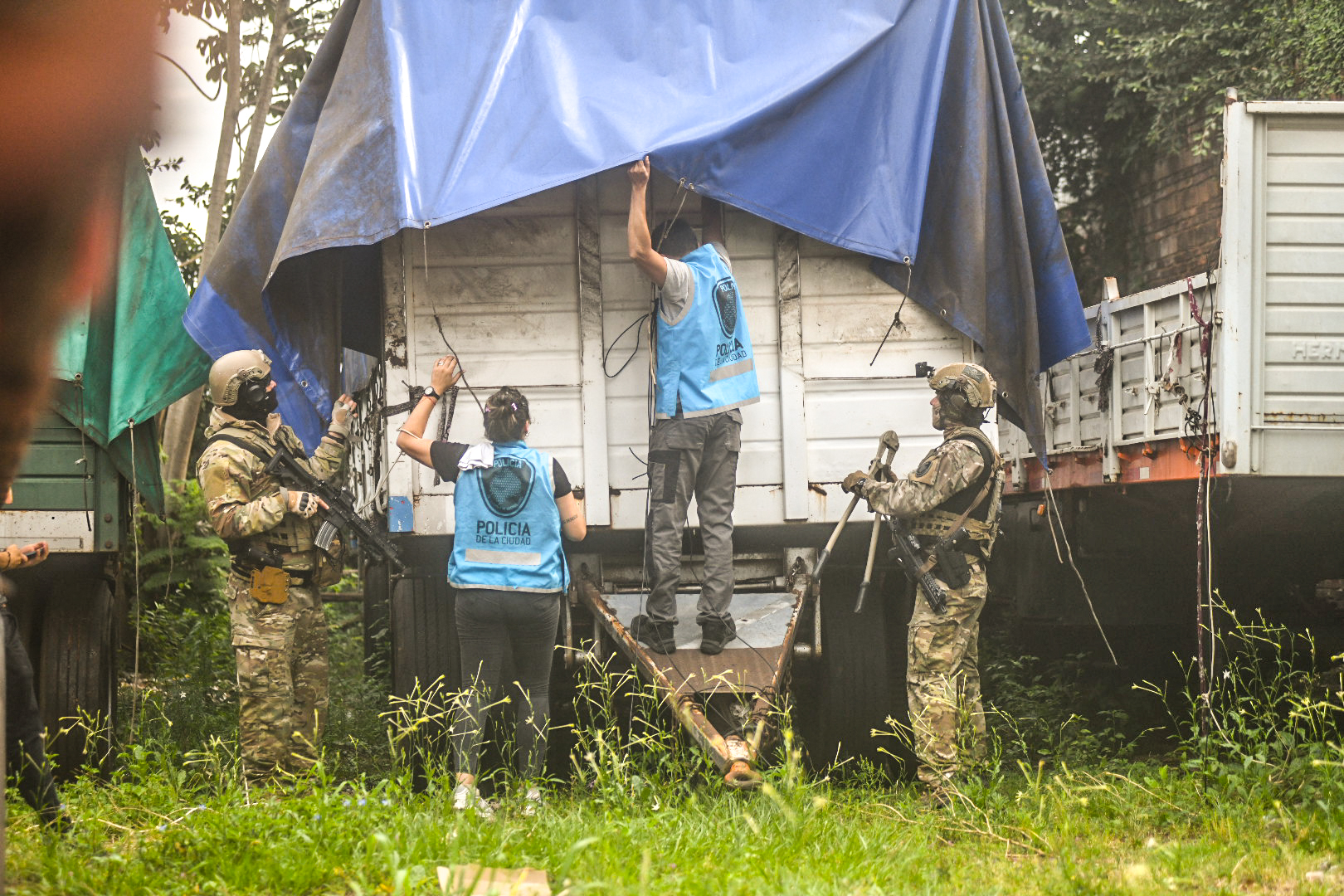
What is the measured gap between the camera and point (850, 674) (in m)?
5.70

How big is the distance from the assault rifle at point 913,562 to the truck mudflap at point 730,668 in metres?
0.43

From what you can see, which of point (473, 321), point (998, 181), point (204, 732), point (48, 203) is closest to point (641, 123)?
point (473, 321)

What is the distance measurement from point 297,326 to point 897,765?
141 inches

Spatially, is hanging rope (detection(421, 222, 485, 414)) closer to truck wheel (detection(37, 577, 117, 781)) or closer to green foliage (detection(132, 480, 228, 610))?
truck wheel (detection(37, 577, 117, 781))

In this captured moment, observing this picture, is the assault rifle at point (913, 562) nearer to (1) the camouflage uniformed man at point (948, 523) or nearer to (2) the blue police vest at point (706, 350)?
(1) the camouflage uniformed man at point (948, 523)

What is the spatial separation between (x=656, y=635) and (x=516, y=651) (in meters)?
0.58

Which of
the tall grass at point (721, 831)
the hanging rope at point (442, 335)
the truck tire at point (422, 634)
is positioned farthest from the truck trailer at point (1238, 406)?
the truck tire at point (422, 634)

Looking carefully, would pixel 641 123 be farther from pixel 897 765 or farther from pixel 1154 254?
pixel 1154 254

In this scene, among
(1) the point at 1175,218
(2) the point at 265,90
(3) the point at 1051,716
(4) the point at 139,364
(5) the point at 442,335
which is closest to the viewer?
(5) the point at 442,335

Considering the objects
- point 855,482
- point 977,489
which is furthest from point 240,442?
point 977,489

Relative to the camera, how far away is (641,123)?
5.17 m

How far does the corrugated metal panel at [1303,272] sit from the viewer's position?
18.6ft

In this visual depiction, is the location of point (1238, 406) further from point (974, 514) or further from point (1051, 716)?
point (1051, 716)

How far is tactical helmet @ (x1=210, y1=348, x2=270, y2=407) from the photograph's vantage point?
5.31m
